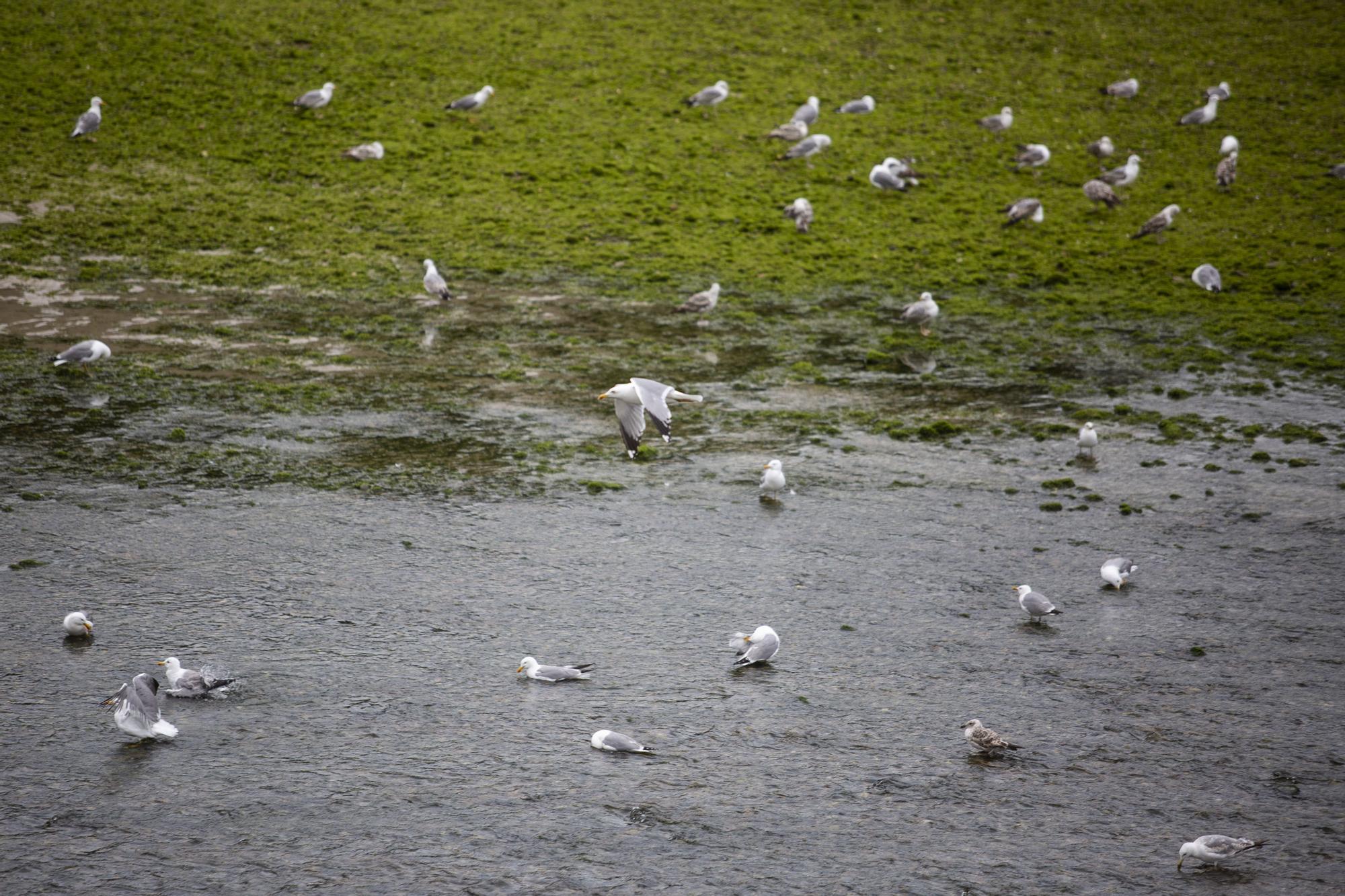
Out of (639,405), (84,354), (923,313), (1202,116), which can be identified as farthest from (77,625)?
(1202,116)

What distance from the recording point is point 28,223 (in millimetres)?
20109

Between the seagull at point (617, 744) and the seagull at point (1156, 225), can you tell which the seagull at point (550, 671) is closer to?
the seagull at point (617, 744)

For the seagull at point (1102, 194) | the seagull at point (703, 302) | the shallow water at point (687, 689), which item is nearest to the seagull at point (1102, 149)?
the seagull at point (1102, 194)

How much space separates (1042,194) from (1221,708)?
17.7 metres

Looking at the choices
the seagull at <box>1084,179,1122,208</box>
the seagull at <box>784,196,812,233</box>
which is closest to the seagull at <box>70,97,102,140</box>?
the seagull at <box>784,196,812,233</box>

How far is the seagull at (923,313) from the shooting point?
717 inches

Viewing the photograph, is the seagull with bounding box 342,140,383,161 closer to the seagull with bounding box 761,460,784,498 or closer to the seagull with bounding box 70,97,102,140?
the seagull with bounding box 70,97,102,140

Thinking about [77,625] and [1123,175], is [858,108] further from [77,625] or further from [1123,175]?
[77,625]

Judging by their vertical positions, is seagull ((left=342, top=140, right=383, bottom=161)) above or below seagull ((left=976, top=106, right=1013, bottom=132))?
below

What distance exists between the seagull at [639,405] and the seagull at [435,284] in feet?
23.4

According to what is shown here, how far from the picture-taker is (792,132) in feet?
83.3

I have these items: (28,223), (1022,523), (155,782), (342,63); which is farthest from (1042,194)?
(155,782)

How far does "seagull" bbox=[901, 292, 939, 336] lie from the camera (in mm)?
18219

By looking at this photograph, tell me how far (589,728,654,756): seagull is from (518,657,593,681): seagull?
0.86 meters
